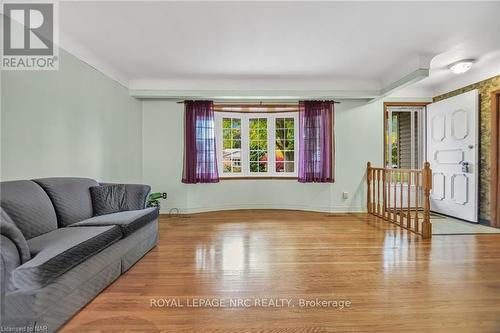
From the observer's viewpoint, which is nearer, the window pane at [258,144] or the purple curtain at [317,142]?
the purple curtain at [317,142]

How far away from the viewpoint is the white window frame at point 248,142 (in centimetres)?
505

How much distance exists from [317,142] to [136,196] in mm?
3206

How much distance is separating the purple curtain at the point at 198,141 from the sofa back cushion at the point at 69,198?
1990mm

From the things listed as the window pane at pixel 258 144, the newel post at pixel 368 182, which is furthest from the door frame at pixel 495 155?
the window pane at pixel 258 144

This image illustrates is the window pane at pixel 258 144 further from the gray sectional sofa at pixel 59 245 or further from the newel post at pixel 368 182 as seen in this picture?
the gray sectional sofa at pixel 59 245

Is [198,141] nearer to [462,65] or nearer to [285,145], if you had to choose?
[285,145]

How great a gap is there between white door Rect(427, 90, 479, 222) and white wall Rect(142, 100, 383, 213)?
0.92 m

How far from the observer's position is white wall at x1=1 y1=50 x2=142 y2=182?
2148mm

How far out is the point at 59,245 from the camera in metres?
1.68

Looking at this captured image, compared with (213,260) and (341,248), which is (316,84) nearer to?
(341,248)

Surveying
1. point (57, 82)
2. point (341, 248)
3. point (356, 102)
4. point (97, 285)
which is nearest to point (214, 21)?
point (57, 82)

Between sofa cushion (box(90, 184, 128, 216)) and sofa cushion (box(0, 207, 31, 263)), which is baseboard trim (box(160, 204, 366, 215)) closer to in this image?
sofa cushion (box(90, 184, 128, 216))

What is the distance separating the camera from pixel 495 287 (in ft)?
6.65

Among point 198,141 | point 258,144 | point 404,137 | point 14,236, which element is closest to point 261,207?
point 258,144
